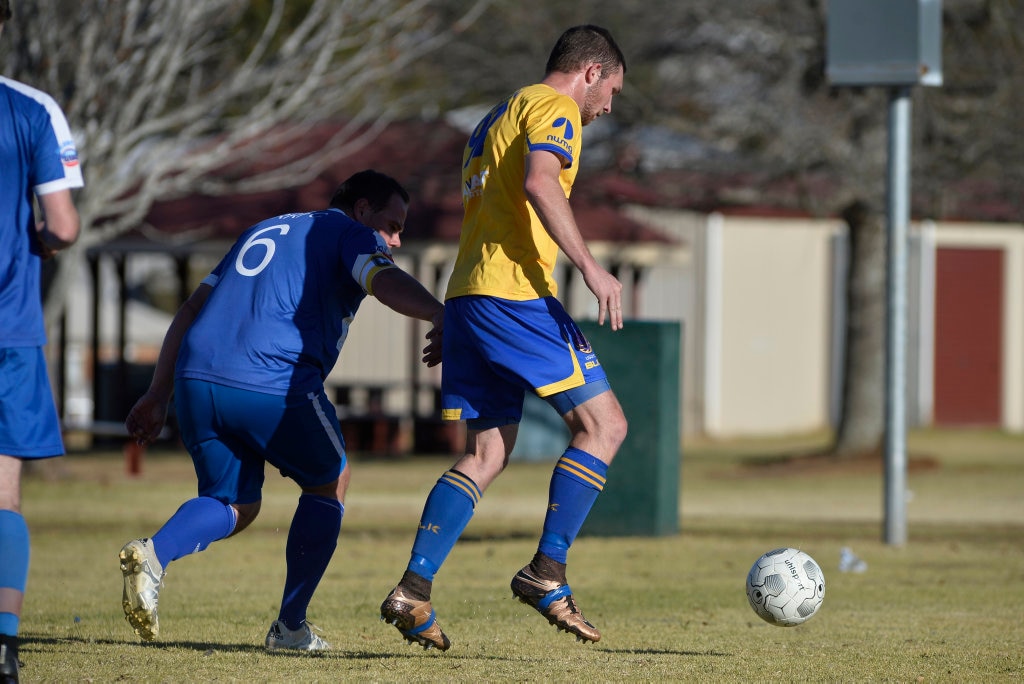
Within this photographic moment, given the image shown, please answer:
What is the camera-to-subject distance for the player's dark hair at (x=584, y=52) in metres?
5.37

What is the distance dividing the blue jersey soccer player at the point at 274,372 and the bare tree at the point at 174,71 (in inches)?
375

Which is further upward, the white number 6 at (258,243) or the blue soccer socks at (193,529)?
the white number 6 at (258,243)

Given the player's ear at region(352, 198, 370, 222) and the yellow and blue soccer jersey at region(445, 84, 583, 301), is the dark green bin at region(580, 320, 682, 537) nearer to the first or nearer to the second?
the player's ear at region(352, 198, 370, 222)

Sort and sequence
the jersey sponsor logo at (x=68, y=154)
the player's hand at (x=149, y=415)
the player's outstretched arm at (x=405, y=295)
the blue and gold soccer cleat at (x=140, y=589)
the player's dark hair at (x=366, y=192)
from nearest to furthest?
the jersey sponsor logo at (x=68, y=154), the blue and gold soccer cleat at (x=140, y=589), the player's outstretched arm at (x=405, y=295), the player's hand at (x=149, y=415), the player's dark hair at (x=366, y=192)

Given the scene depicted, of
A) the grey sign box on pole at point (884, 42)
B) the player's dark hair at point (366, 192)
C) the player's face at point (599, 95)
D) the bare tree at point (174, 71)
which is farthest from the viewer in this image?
the bare tree at point (174, 71)

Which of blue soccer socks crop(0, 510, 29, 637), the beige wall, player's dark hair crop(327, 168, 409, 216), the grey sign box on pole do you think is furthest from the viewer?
the beige wall

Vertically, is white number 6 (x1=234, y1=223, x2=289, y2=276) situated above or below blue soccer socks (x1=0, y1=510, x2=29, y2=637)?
above

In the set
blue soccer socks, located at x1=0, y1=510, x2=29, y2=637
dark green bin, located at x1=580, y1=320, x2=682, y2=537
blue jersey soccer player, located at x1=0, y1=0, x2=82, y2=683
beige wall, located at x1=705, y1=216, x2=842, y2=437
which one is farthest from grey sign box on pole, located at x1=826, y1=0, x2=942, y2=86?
beige wall, located at x1=705, y1=216, x2=842, y2=437

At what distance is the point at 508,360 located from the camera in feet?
16.8

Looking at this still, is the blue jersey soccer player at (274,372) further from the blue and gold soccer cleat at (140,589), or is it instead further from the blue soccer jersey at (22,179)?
the blue soccer jersey at (22,179)

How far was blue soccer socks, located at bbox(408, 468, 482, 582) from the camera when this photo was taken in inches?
202

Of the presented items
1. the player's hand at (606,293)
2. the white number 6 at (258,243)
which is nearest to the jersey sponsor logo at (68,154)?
the white number 6 at (258,243)

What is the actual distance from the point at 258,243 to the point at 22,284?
42.4 inches

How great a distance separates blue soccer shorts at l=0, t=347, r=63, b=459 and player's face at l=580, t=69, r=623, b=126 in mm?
2137
